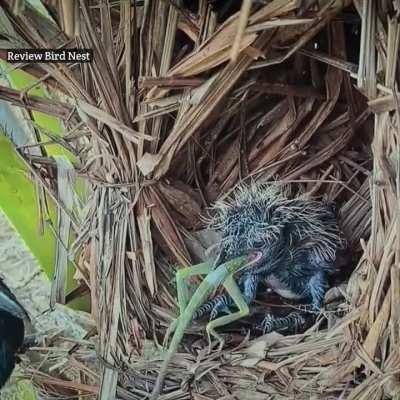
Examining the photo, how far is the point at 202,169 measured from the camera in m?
0.69

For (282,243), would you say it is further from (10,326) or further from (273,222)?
(10,326)

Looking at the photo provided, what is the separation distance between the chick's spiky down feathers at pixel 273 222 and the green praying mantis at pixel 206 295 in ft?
0.04

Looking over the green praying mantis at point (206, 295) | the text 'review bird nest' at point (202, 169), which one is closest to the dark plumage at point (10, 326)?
the text 'review bird nest' at point (202, 169)

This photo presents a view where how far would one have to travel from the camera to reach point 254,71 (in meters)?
0.64

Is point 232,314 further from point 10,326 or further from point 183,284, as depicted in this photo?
point 10,326

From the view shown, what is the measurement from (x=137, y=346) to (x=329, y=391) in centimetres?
17

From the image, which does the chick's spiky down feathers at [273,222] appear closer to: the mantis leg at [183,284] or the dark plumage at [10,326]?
the mantis leg at [183,284]

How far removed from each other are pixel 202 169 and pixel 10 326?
0.23m

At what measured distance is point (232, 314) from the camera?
68cm

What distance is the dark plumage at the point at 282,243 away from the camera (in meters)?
0.67

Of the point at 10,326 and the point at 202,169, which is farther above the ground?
the point at 202,169

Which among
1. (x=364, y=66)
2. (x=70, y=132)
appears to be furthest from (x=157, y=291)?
(x=364, y=66)

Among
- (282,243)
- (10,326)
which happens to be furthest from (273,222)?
(10,326)

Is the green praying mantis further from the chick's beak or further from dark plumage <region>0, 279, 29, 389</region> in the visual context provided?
dark plumage <region>0, 279, 29, 389</region>
